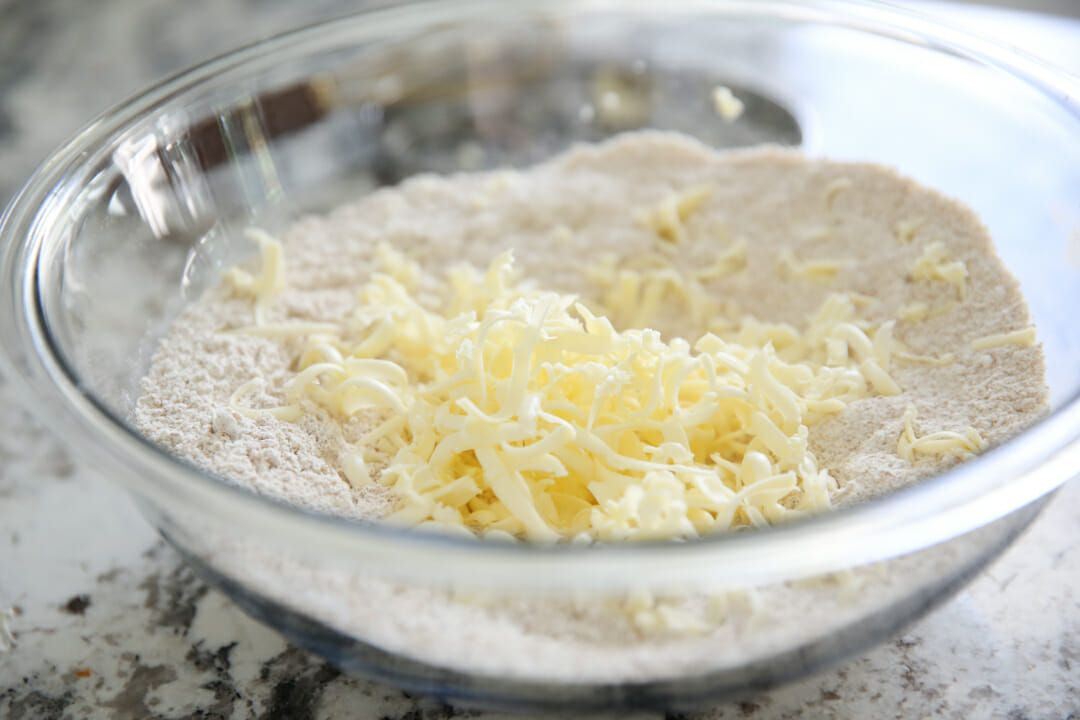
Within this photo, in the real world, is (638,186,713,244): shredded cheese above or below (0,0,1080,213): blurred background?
below

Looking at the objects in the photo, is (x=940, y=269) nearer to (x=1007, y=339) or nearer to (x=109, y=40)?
(x=1007, y=339)

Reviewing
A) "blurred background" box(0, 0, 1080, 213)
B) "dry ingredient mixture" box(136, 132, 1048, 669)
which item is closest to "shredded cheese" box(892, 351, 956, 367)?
"dry ingredient mixture" box(136, 132, 1048, 669)

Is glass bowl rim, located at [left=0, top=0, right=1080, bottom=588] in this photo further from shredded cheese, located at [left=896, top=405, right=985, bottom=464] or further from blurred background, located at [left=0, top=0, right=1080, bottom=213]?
blurred background, located at [left=0, top=0, right=1080, bottom=213]

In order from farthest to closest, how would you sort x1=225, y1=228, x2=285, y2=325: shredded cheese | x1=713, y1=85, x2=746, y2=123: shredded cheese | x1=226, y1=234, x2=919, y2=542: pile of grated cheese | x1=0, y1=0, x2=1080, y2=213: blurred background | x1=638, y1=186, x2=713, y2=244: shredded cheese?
x1=0, y1=0, x2=1080, y2=213: blurred background < x1=713, y1=85, x2=746, y2=123: shredded cheese < x1=638, y1=186, x2=713, y2=244: shredded cheese < x1=225, y1=228, x2=285, y2=325: shredded cheese < x1=226, y1=234, x2=919, y2=542: pile of grated cheese

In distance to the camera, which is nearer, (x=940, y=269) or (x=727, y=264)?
(x=940, y=269)

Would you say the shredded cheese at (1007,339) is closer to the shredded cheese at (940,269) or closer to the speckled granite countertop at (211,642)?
the shredded cheese at (940,269)

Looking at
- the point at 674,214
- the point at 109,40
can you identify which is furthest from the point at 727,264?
the point at 109,40

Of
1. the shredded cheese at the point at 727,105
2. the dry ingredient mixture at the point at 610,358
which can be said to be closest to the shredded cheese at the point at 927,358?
the dry ingredient mixture at the point at 610,358
